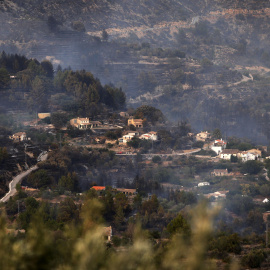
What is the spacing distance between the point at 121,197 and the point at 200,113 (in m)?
30.6

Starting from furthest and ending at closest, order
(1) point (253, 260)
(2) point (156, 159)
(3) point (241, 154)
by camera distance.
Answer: (3) point (241, 154)
(2) point (156, 159)
(1) point (253, 260)

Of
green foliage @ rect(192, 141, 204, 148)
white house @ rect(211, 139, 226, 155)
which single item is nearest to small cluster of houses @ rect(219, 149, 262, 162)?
white house @ rect(211, 139, 226, 155)

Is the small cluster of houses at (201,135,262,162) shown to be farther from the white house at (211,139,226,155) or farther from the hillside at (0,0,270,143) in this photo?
the hillside at (0,0,270,143)

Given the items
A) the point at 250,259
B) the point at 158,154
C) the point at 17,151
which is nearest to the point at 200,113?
the point at 158,154

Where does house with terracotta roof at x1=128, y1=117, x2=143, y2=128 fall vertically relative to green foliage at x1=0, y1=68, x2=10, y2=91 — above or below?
below

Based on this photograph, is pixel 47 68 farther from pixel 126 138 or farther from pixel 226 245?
pixel 226 245

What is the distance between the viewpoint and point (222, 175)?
28922 millimetres

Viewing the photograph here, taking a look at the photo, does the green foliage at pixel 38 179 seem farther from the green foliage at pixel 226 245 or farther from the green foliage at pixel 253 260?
the green foliage at pixel 253 260

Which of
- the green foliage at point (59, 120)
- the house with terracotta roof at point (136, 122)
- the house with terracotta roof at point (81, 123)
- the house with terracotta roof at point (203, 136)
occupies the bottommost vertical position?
the house with terracotta roof at point (203, 136)

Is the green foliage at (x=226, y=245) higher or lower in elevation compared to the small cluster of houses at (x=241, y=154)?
higher

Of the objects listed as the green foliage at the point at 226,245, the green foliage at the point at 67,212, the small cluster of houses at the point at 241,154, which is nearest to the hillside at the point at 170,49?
the small cluster of houses at the point at 241,154

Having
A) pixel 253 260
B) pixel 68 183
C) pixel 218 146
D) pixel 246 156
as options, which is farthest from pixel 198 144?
pixel 253 260

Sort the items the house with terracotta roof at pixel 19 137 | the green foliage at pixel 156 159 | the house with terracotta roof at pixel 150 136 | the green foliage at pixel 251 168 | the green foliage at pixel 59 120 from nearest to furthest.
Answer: the green foliage at pixel 251 168 < the house with terracotta roof at pixel 19 137 < the green foliage at pixel 156 159 < the green foliage at pixel 59 120 < the house with terracotta roof at pixel 150 136

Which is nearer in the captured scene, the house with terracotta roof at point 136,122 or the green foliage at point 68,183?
the green foliage at point 68,183
